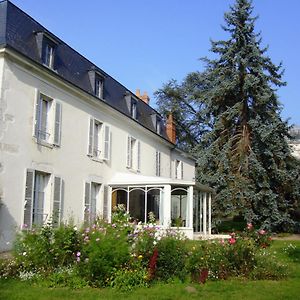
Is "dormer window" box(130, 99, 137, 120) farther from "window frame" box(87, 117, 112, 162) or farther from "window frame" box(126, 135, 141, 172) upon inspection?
"window frame" box(87, 117, 112, 162)

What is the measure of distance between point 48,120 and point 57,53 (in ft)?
9.07

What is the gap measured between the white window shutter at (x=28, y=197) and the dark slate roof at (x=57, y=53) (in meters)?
3.46

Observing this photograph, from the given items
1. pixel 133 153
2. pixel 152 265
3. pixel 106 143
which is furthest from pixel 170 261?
pixel 133 153

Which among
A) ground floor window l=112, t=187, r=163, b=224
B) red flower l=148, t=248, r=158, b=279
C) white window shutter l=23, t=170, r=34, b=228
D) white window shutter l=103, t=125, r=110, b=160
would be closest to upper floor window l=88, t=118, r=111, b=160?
white window shutter l=103, t=125, r=110, b=160

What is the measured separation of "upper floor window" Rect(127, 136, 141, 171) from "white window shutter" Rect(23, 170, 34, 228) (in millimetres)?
7484

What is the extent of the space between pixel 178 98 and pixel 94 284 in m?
33.1

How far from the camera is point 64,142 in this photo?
46.6ft

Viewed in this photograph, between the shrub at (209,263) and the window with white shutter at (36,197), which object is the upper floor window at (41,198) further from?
the shrub at (209,263)

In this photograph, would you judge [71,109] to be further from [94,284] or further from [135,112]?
[94,284]

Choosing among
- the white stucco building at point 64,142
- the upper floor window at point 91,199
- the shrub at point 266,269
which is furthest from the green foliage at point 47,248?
the upper floor window at point 91,199

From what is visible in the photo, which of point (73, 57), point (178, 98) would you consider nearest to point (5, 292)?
point (73, 57)

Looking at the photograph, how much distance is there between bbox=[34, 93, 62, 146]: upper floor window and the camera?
13.0m

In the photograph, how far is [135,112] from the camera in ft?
69.3

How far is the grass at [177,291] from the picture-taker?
6262mm
